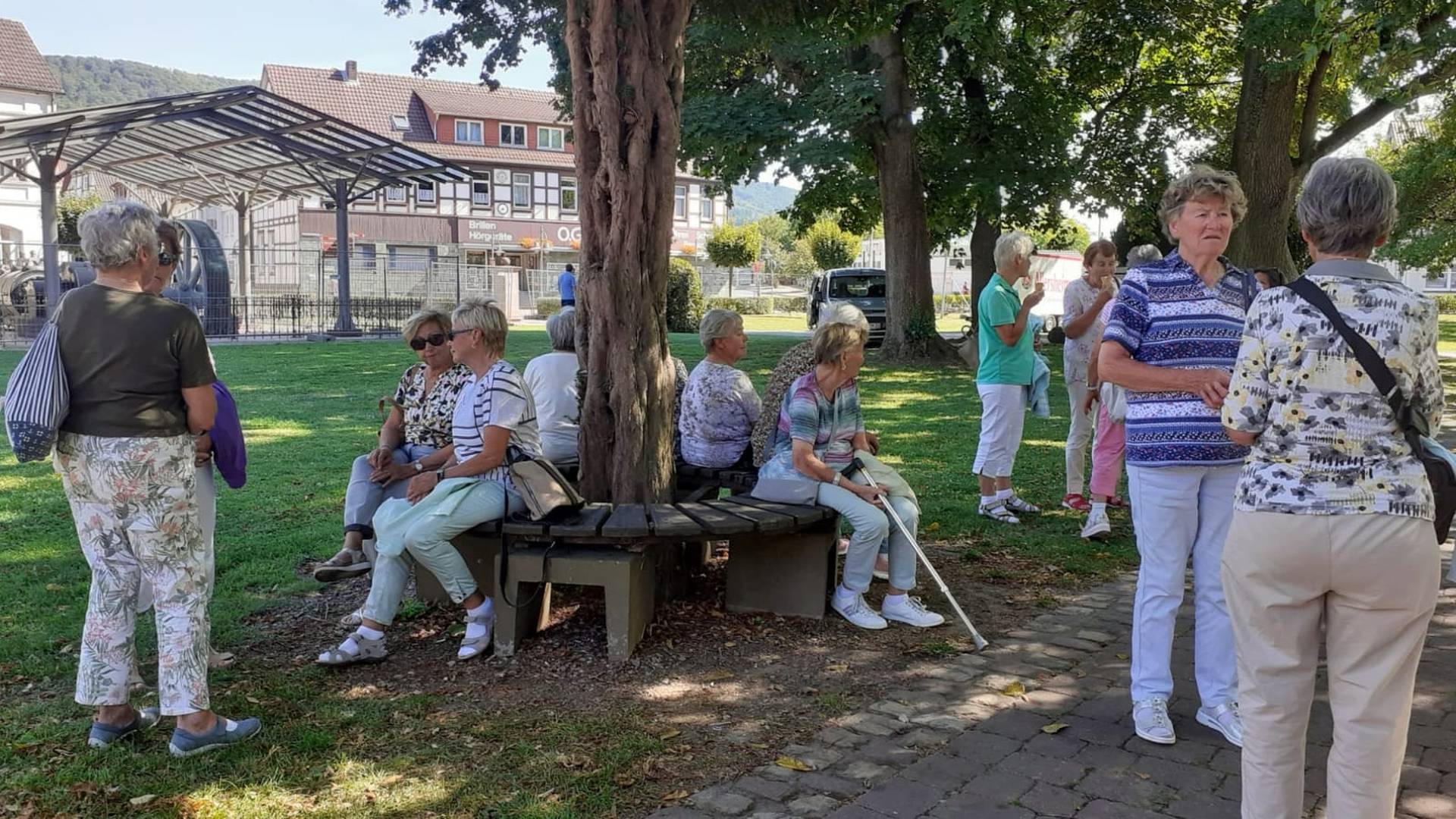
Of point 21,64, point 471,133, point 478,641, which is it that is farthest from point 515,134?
point 478,641

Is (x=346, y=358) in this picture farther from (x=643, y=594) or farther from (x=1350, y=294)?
(x=1350, y=294)

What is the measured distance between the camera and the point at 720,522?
464 centimetres

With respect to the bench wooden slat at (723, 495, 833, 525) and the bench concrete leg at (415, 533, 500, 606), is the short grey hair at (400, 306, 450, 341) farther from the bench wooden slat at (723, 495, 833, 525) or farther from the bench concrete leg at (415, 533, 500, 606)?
the bench wooden slat at (723, 495, 833, 525)

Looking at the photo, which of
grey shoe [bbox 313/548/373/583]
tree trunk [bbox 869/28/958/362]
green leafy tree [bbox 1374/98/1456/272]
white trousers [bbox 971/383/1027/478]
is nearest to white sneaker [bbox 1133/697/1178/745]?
white trousers [bbox 971/383/1027/478]

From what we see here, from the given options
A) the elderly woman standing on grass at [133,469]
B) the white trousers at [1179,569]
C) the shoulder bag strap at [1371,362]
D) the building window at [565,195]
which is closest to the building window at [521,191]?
the building window at [565,195]

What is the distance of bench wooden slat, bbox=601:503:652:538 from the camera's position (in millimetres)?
4492

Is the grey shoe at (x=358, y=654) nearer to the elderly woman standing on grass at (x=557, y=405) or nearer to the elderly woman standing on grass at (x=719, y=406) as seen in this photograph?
the elderly woman standing on grass at (x=557, y=405)

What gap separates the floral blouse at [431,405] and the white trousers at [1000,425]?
3.26 m

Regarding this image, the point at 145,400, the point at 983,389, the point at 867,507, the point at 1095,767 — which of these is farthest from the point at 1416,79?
the point at 145,400

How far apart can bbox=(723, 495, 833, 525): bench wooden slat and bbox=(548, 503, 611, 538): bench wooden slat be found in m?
0.60

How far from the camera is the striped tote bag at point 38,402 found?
3527 mm

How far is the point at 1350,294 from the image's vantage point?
2.66 m

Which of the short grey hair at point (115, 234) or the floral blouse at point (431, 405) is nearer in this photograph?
the short grey hair at point (115, 234)

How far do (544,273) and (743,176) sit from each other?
25.9m
